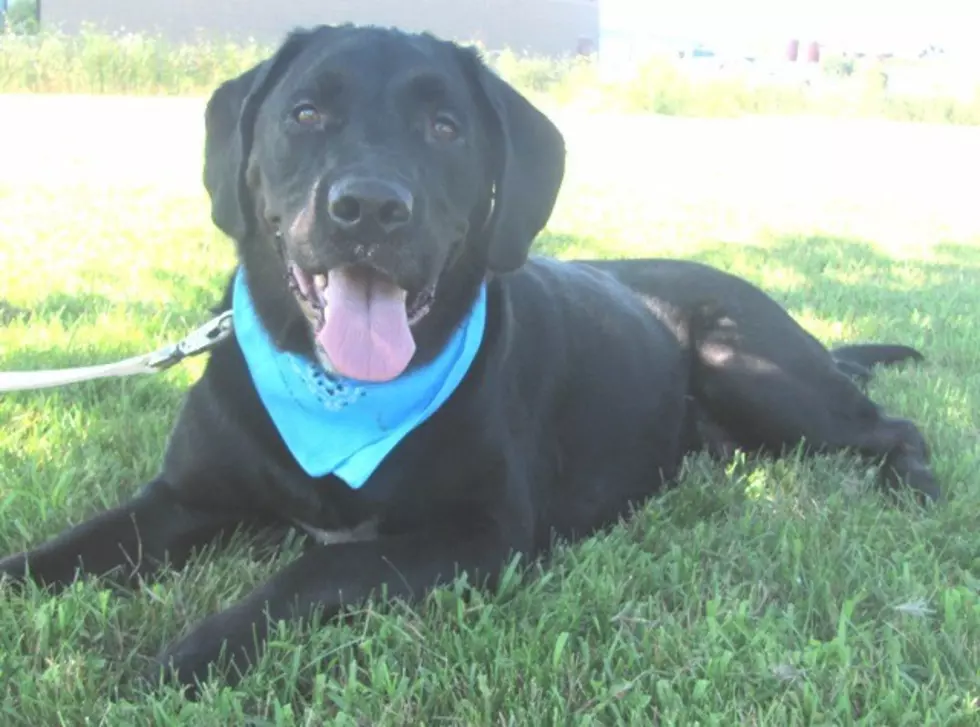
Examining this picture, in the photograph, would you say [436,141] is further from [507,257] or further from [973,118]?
[973,118]

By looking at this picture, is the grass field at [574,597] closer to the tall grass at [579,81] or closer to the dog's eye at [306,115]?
the dog's eye at [306,115]

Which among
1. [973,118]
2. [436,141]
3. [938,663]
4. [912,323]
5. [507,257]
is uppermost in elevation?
[436,141]

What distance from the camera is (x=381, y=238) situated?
7.33 feet

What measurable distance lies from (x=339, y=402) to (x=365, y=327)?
0.21 meters

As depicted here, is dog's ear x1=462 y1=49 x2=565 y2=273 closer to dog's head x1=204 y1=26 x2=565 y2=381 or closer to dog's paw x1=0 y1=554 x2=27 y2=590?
dog's head x1=204 y1=26 x2=565 y2=381

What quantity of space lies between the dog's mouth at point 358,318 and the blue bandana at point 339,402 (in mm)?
64

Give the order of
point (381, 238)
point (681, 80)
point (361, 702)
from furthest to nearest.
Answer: point (681, 80)
point (381, 238)
point (361, 702)

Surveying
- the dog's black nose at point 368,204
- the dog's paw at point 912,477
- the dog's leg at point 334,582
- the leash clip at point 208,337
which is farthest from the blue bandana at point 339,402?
the dog's paw at point 912,477

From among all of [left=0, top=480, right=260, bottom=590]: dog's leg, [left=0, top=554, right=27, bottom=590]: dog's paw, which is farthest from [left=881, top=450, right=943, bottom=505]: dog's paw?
[left=0, top=554, right=27, bottom=590]: dog's paw

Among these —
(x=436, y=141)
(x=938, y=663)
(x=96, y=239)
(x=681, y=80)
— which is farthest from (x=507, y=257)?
(x=681, y=80)

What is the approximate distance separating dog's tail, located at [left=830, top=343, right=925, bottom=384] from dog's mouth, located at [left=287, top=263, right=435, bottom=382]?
2.33 m

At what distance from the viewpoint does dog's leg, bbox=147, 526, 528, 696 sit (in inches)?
75.7

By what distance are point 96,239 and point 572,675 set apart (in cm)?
523

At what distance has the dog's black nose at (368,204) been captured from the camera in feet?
7.14
